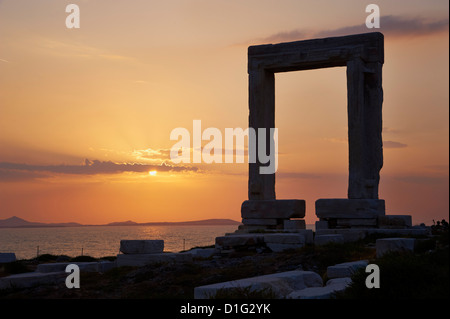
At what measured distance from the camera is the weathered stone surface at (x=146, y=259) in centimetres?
1591

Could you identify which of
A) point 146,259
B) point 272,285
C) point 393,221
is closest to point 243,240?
point 146,259

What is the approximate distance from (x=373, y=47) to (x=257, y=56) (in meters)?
3.79

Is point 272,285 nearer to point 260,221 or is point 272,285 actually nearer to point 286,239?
point 286,239

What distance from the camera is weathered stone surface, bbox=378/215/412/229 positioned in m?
19.2

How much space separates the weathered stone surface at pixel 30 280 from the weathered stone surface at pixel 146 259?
71.3 inches

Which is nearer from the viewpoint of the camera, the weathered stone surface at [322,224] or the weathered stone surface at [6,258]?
the weathered stone surface at [6,258]

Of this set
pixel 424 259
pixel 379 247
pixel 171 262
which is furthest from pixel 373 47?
pixel 424 259

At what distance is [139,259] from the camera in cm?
1602

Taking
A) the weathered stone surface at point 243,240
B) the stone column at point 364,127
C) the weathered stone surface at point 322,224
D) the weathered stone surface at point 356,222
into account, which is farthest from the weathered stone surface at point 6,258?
the stone column at point 364,127

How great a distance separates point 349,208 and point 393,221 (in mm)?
1365

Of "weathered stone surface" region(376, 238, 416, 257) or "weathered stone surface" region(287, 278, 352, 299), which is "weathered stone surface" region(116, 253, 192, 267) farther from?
"weathered stone surface" region(287, 278, 352, 299)

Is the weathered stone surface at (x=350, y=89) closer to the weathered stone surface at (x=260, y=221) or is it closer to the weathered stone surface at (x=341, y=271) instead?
the weathered stone surface at (x=260, y=221)

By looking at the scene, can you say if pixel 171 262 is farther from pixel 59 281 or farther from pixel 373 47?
pixel 373 47

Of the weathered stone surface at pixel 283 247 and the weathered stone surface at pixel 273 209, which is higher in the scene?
the weathered stone surface at pixel 273 209
